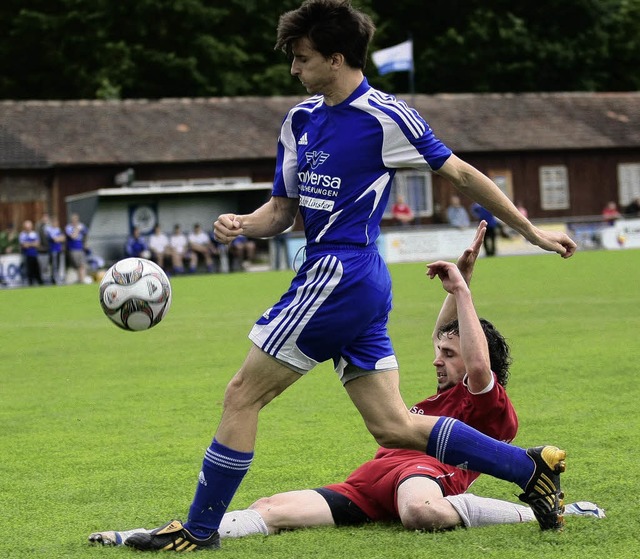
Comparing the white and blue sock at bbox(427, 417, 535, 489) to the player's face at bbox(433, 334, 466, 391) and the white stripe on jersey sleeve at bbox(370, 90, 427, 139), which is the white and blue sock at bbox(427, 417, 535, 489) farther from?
the white stripe on jersey sleeve at bbox(370, 90, 427, 139)

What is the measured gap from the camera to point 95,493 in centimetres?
670

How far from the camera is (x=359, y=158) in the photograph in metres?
5.30

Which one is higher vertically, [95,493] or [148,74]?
[148,74]

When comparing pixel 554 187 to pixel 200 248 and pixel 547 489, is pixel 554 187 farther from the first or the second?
pixel 547 489

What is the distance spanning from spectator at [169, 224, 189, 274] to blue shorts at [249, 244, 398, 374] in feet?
98.4

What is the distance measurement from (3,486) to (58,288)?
22637 mm

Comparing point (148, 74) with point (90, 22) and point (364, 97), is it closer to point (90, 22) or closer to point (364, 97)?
point (90, 22)

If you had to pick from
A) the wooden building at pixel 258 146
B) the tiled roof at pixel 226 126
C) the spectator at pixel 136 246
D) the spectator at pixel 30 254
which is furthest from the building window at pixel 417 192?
the spectator at pixel 30 254

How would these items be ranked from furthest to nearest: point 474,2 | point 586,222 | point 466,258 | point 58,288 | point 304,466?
point 474,2 < point 586,222 < point 58,288 < point 304,466 < point 466,258

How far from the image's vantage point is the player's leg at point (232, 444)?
525 cm

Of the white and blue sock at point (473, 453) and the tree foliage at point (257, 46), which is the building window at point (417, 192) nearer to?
the tree foliage at point (257, 46)

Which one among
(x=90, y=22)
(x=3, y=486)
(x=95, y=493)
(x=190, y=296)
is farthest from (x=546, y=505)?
(x=90, y=22)

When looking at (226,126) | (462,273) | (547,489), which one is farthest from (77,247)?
(547,489)

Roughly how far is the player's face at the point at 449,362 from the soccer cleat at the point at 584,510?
2.64ft
